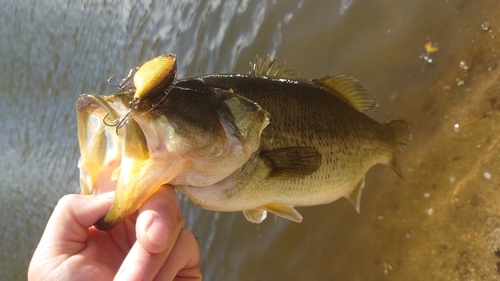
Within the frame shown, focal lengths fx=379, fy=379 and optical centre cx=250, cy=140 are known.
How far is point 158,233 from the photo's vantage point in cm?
134

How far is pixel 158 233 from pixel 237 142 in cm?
47

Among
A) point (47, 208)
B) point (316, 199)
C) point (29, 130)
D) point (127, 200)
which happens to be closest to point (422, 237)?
point (316, 199)

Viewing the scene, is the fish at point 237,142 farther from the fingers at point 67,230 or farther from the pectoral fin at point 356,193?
the fingers at point 67,230

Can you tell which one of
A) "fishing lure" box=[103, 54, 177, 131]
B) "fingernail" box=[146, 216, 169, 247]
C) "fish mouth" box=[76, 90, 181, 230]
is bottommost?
"fingernail" box=[146, 216, 169, 247]

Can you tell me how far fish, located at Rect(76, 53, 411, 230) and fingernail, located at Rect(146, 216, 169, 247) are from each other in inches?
5.3

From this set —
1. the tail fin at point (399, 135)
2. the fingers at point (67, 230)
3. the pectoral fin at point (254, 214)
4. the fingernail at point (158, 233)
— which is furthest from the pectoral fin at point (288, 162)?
the tail fin at point (399, 135)

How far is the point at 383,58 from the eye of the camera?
336 centimetres

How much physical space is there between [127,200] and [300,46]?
2675mm

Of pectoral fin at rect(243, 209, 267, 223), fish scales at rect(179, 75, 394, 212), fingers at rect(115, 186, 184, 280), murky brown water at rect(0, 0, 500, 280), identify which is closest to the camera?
fingers at rect(115, 186, 184, 280)

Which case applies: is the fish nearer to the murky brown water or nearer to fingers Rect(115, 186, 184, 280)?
fingers Rect(115, 186, 184, 280)

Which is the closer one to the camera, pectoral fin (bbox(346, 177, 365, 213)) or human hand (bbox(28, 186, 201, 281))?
human hand (bbox(28, 186, 201, 281))

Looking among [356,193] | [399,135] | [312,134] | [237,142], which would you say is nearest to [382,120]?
[399,135]

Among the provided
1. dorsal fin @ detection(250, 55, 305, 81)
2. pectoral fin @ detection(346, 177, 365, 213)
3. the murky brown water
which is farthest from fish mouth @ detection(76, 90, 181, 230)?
the murky brown water

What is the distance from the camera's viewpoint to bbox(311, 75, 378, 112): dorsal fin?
2326 millimetres
